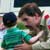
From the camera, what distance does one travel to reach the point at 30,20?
2.46 m

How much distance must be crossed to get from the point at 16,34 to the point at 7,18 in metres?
0.17

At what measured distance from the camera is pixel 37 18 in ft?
8.02

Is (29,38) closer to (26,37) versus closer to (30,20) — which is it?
(26,37)

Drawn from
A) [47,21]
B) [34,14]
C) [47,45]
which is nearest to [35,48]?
→ [47,45]

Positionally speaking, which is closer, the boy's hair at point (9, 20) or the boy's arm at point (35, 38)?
the boy's hair at point (9, 20)

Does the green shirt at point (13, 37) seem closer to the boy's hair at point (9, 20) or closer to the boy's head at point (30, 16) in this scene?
the boy's hair at point (9, 20)

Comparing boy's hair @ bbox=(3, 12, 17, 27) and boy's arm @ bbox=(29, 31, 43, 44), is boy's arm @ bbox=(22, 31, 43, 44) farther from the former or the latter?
boy's hair @ bbox=(3, 12, 17, 27)

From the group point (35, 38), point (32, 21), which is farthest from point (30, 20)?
point (35, 38)

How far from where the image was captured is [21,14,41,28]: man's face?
→ 243 centimetres

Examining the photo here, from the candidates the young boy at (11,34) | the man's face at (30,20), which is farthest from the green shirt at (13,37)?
the man's face at (30,20)

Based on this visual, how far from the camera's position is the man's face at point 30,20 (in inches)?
95.5

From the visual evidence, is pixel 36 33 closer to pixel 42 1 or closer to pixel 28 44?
pixel 28 44

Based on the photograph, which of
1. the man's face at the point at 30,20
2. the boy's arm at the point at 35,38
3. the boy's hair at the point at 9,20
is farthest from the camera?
the man's face at the point at 30,20

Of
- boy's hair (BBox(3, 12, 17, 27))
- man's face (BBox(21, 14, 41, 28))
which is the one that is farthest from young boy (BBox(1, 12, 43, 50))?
man's face (BBox(21, 14, 41, 28))
